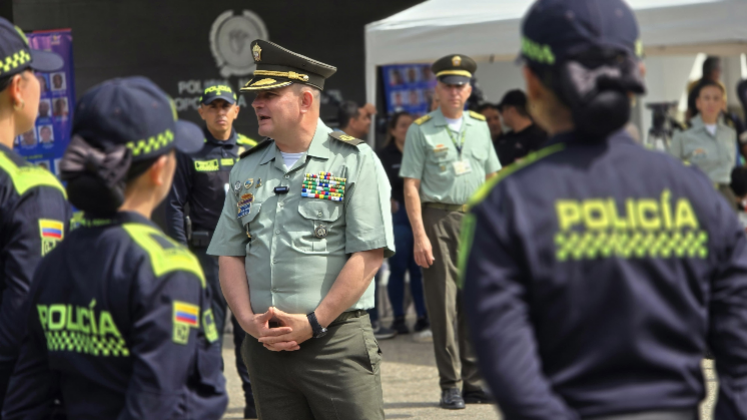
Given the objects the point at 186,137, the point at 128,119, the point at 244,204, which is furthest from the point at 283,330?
the point at 128,119

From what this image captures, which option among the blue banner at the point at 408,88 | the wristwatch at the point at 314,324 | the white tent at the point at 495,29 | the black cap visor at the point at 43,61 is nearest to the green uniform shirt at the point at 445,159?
the white tent at the point at 495,29

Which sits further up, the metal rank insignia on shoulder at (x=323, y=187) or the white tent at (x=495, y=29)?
the white tent at (x=495, y=29)

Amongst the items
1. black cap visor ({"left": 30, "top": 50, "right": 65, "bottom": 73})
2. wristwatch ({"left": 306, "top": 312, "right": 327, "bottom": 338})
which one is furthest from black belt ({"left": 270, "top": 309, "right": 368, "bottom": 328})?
black cap visor ({"left": 30, "top": 50, "right": 65, "bottom": 73})

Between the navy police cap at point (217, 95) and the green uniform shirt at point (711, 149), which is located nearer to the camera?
the navy police cap at point (217, 95)

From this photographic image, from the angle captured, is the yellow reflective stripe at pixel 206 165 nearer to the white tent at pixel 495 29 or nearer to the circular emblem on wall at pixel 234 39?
the white tent at pixel 495 29

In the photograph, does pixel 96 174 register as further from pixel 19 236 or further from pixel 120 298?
pixel 19 236

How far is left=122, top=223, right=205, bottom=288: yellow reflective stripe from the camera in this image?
6.46 feet

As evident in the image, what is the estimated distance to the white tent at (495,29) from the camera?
245 inches

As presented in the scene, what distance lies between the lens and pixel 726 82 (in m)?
12.7

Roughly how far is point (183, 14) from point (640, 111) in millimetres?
5856

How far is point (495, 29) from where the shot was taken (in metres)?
6.61

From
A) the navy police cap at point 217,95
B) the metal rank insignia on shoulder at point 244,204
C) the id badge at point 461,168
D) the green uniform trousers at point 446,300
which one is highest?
the navy police cap at point 217,95

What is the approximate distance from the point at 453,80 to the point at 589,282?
13.7 feet

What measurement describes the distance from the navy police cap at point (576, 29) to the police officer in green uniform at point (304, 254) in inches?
63.7
